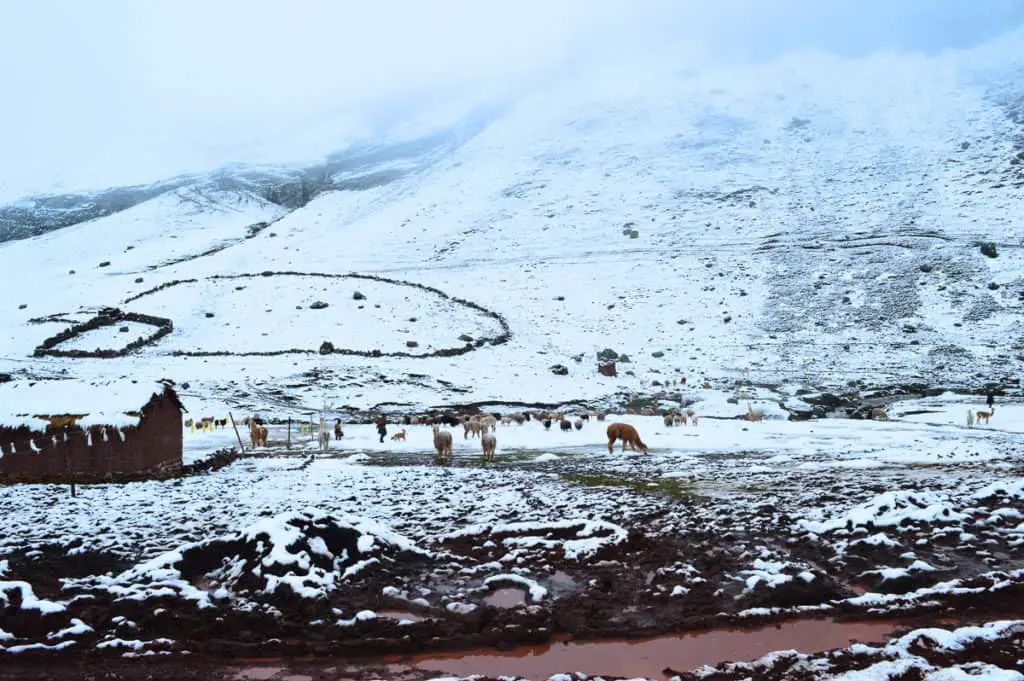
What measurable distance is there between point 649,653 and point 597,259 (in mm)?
68775

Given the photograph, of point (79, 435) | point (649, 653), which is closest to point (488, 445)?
point (79, 435)

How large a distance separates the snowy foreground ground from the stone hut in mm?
1123

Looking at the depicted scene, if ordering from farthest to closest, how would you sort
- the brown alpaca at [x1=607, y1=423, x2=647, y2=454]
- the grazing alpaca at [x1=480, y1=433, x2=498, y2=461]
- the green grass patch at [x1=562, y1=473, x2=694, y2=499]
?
1. the brown alpaca at [x1=607, y1=423, x2=647, y2=454]
2. the grazing alpaca at [x1=480, y1=433, x2=498, y2=461]
3. the green grass patch at [x1=562, y1=473, x2=694, y2=499]

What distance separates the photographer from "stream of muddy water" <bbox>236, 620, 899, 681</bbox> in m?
6.89

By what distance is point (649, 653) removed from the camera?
7273 millimetres

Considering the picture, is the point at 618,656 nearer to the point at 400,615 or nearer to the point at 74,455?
the point at 400,615

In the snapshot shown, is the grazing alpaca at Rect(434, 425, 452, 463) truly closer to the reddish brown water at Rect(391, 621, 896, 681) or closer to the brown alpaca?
the brown alpaca

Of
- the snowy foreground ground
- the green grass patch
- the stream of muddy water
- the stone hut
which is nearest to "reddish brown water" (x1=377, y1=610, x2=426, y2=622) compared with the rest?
the snowy foreground ground

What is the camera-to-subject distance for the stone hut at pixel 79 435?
61.0 feet

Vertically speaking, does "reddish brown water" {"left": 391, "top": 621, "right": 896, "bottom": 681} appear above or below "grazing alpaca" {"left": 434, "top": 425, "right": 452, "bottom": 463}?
below

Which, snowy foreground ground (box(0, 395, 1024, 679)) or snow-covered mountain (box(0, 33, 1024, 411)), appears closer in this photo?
snowy foreground ground (box(0, 395, 1024, 679))

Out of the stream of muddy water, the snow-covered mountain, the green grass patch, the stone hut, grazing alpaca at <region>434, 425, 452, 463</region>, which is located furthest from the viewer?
the snow-covered mountain

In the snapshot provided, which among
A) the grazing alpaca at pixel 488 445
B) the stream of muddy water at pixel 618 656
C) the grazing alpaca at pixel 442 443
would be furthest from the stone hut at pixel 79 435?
the stream of muddy water at pixel 618 656

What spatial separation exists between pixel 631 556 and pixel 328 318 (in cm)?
5016
